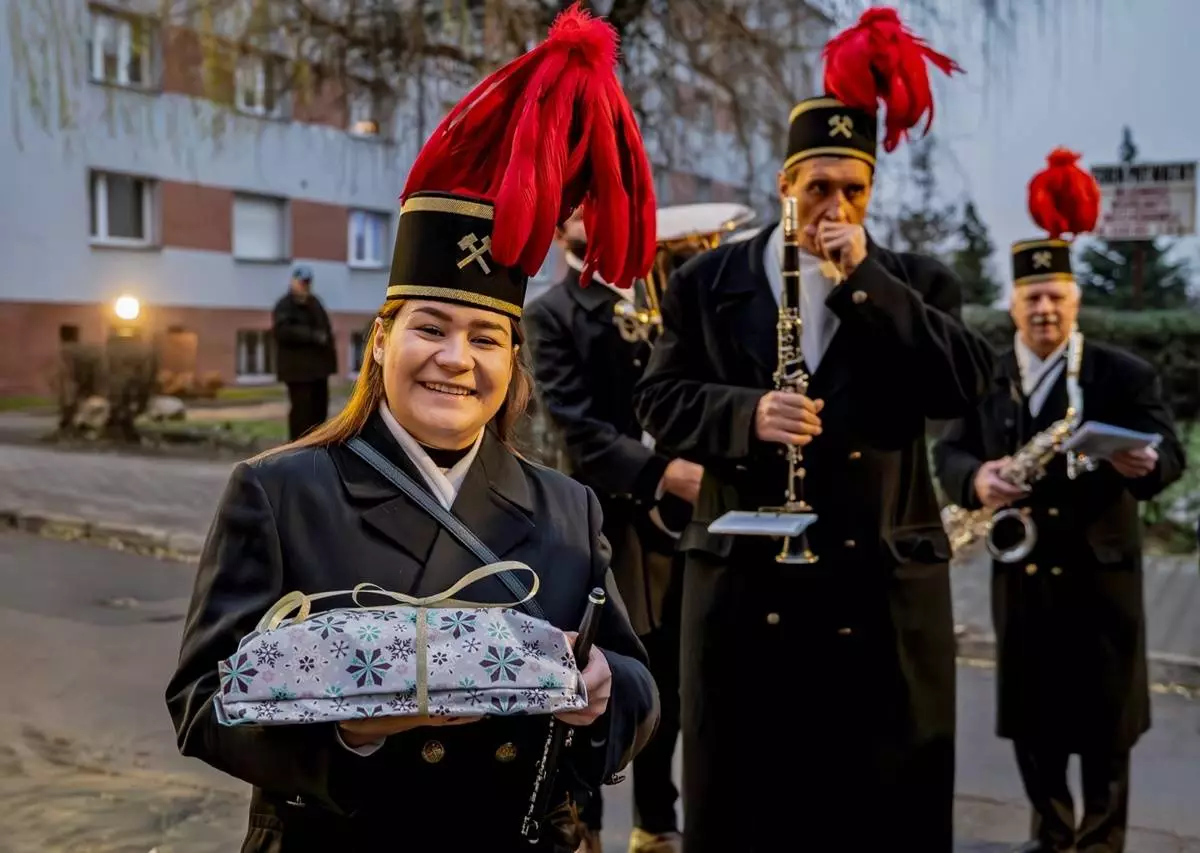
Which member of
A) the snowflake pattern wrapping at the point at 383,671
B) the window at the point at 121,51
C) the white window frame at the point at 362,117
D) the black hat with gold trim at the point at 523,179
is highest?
the window at the point at 121,51

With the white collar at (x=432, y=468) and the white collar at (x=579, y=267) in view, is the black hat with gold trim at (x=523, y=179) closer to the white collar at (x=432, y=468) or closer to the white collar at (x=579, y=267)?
the white collar at (x=432, y=468)

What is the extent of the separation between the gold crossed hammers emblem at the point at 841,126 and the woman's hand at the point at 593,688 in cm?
192

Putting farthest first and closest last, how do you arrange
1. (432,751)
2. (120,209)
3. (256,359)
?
(256,359), (120,209), (432,751)

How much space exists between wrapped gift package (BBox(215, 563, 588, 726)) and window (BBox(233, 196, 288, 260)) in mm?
17475

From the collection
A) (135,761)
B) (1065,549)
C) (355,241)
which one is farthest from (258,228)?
(1065,549)

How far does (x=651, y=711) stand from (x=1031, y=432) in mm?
3075

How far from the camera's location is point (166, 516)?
39.2 ft

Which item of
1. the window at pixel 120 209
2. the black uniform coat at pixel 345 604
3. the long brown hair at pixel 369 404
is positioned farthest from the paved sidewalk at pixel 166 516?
the black uniform coat at pixel 345 604

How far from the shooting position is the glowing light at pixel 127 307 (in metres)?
16.0

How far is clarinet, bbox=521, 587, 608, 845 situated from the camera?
6.48ft

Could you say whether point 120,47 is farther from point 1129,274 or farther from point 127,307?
point 1129,274

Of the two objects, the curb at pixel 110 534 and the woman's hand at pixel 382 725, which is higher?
the woman's hand at pixel 382 725

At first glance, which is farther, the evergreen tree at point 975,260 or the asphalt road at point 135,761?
the evergreen tree at point 975,260

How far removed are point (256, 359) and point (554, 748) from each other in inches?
674
